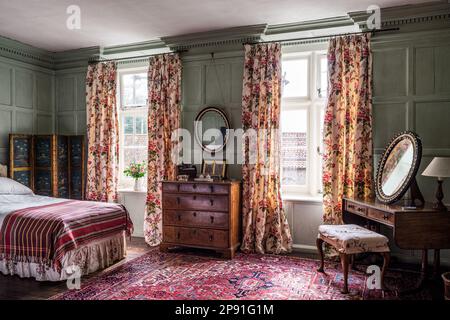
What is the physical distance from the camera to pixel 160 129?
17.1 ft

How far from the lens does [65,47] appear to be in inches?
224

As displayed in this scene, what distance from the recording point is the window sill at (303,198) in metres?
4.65

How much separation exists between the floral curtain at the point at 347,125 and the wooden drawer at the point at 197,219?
4.21 feet

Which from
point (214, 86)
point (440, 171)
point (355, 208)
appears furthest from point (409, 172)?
point (214, 86)

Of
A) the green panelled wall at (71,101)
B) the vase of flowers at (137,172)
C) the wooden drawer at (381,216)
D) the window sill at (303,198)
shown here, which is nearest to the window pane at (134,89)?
the green panelled wall at (71,101)

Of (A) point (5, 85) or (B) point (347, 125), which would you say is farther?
(A) point (5, 85)

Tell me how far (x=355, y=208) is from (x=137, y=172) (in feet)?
10.5

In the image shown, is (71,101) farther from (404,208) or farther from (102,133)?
(404,208)

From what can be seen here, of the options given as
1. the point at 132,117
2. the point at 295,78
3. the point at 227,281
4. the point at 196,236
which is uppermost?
the point at 295,78

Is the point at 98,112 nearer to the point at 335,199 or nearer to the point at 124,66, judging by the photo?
the point at 124,66

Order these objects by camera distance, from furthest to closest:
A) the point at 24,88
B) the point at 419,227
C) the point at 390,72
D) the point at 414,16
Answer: the point at 24,88 < the point at 390,72 < the point at 414,16 < the point at 419,227

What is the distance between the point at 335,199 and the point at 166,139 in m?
2.44
